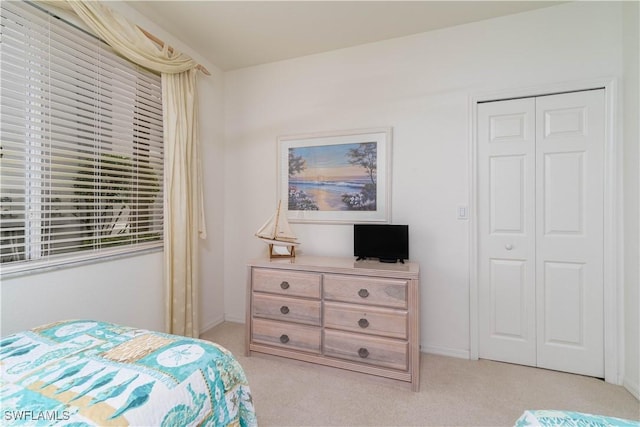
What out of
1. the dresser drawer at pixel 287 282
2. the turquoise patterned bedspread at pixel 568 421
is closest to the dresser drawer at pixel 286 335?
the dresser drawer at pixel 287 282

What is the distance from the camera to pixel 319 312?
2.15 m

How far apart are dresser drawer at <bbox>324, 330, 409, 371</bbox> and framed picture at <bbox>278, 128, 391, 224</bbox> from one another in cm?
100

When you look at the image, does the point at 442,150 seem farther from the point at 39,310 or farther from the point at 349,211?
the point at 39,310

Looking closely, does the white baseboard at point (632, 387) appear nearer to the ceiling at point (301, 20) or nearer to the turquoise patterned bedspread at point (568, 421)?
the turquoise patterned bedspread at point (568, 421)

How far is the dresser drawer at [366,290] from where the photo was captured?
195 cm

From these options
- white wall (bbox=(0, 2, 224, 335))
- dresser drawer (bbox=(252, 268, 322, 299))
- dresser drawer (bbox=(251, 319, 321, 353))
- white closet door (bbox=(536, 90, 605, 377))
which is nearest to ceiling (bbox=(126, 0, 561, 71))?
white wall (bbox=(0, 2, 224, 335))

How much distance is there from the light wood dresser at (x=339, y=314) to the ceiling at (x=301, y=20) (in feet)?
6.33

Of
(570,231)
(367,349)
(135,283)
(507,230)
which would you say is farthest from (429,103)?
(135,283)

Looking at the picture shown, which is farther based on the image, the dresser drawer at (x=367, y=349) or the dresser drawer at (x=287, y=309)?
the dresser drawer at (x=287, y=309)

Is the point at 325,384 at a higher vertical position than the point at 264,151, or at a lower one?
lower

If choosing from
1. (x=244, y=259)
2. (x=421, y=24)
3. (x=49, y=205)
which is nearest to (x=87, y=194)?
(x=49, y=205)

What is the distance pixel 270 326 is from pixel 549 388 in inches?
78.5

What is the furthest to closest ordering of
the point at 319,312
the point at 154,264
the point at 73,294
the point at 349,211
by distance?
the point at 349,211
the point at 154,264
the point at 319,312
the point at 73,294

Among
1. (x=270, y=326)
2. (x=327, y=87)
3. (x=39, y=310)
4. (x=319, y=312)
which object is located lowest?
(x=270, y=326)
